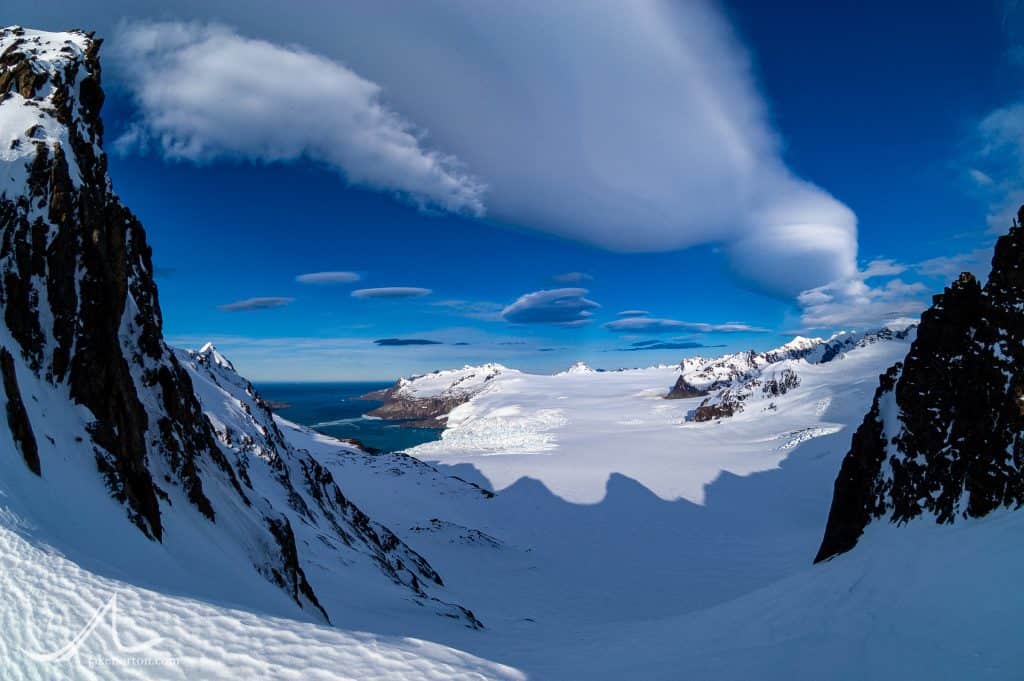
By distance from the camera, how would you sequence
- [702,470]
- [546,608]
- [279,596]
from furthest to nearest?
[702,470] → [546,608] → [279,596]

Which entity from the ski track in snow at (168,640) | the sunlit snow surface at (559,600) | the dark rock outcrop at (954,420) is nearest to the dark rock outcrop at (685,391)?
the sunlit snow surface at (559,600)

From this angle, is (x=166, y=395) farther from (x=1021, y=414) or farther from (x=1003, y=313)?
(x=1003, y=313)

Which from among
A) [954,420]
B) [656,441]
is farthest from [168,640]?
[656,441]

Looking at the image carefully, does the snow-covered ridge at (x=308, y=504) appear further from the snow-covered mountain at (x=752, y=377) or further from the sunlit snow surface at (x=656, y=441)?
the snow-covered mountain at (x=752, y=377)

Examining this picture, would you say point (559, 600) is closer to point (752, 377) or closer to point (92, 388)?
point (92, 388)

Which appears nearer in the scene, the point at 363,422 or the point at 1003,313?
the point at 1003,313

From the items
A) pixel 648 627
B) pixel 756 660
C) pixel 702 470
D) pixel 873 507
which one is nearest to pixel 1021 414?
pixel 873 507

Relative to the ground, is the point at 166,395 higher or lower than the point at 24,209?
lower

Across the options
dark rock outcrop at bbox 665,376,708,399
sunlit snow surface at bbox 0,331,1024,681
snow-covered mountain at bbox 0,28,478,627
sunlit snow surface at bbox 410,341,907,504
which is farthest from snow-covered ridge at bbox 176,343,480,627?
dark rock outcrop at bbox 665,376,708,399
